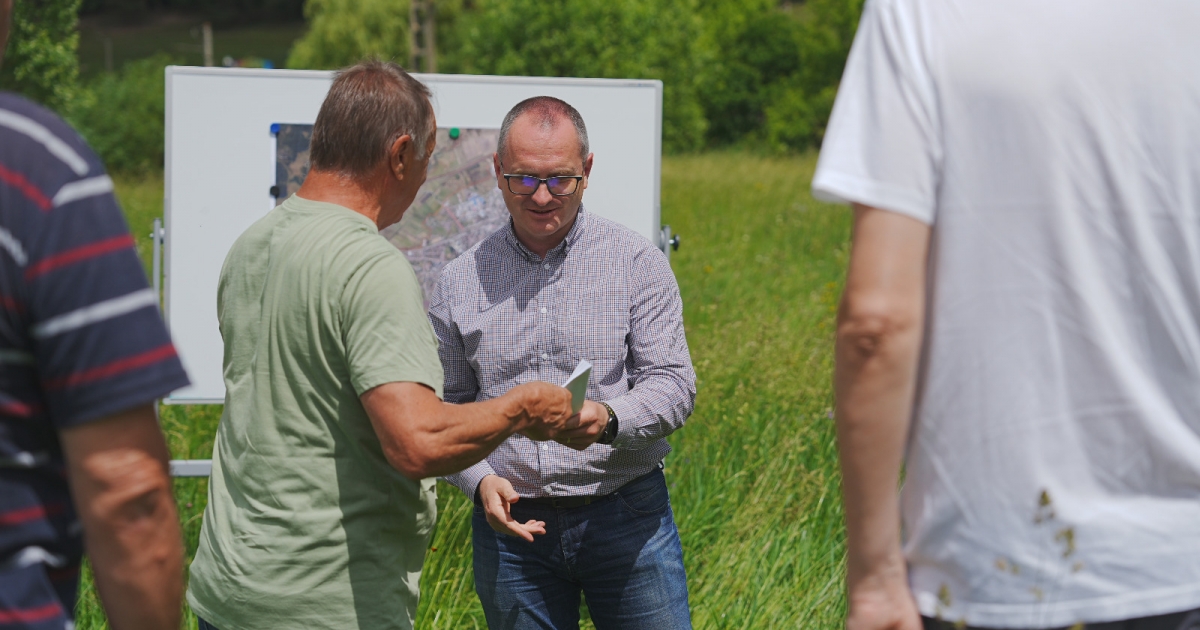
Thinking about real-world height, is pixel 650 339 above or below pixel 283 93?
below

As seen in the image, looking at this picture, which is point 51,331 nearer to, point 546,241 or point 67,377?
point 67,377

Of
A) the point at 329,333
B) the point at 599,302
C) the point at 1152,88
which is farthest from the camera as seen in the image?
the point at 599,302

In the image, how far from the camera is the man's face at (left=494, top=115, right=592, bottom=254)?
2500 millimetres

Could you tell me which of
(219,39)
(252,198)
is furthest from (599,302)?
(219,39)

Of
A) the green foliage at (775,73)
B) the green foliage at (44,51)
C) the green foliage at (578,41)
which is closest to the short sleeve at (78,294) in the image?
the green foliage at (44,51)

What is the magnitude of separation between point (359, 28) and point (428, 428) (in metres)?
48.4

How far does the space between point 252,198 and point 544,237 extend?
5.48 feet

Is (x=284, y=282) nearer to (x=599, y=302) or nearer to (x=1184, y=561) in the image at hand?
(x=599, y=302)

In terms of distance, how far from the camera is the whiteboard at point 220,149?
12.2 feet

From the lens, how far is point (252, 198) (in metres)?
3.78

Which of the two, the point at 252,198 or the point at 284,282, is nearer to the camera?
the point at 284,282

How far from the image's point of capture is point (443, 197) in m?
3.78

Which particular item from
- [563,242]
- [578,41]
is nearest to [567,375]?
[563,242]

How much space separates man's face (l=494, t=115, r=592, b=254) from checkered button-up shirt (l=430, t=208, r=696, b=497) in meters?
0.06
